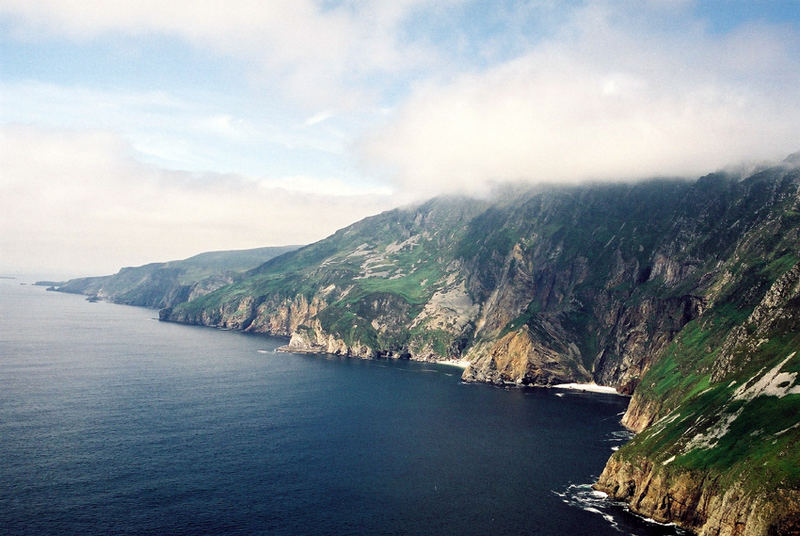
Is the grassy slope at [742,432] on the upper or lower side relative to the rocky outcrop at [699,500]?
upper

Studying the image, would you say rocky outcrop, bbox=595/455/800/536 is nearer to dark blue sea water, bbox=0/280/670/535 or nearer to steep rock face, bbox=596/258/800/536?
steep rock face, bbox=596/258/800/536

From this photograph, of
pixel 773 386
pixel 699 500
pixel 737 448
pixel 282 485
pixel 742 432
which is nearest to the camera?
pixel 737 448

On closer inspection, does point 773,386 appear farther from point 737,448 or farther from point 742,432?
point 737,448

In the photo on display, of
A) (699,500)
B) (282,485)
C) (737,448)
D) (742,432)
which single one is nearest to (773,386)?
(742,432)

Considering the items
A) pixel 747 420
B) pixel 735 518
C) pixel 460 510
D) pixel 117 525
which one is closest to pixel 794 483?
pixel 735 518

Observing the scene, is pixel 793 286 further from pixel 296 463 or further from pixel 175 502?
pixel 175 502

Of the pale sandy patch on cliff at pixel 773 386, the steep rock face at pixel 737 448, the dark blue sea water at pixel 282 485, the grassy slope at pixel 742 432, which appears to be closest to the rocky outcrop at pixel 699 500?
the steep rock face at pixel 737 448

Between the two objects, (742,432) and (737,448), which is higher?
(742,432)

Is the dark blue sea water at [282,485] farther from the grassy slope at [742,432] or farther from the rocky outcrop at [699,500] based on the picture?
the grassy slope at [742,432]

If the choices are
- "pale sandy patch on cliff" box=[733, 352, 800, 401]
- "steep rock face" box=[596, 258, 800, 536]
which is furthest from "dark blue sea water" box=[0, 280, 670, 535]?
"pale sandy patch on cliff" box=[733, 352, 800, 401]
